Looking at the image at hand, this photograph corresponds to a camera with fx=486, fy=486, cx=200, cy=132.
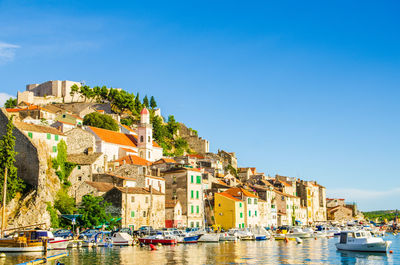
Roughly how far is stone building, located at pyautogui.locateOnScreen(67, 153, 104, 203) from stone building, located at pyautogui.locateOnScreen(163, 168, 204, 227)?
407 inches

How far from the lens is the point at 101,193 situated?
193 feet

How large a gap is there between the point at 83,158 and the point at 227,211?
22.9 metres

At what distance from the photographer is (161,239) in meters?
52.9

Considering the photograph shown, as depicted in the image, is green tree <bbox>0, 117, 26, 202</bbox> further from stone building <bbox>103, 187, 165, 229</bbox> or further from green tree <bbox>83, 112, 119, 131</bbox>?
green tree <bbox>83, 112, 119, 131</bbox>

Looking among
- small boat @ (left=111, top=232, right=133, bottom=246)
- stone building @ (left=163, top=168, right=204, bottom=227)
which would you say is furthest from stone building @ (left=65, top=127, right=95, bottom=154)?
small boat @ (left=111, top=232, right=133, bottom=246)

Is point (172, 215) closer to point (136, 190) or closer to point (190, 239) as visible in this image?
point (136, 190)

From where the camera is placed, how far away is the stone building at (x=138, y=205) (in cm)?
5791

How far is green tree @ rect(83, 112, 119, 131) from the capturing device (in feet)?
300

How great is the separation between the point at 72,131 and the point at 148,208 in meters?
17.9

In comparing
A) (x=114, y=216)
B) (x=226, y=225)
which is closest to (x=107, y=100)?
(x=226, y=225)

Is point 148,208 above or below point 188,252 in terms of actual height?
above

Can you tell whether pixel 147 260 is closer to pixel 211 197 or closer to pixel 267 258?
pixel 267 258

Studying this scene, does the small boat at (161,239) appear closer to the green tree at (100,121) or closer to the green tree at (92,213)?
the green tree at (92,213)

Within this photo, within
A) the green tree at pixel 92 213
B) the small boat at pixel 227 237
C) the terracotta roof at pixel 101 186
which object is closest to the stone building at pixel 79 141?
the terracotta roof at pixel 101 186
